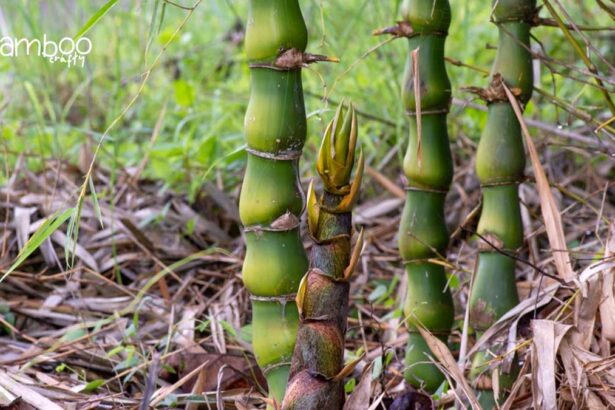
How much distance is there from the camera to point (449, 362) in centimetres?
111

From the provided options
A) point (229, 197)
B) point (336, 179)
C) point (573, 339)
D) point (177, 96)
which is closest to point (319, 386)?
point (336, 179)

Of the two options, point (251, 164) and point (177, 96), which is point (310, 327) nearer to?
point (251, 164)

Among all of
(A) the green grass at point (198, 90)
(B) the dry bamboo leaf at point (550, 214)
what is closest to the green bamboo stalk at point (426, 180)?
(B) the dry bamboo leaf at point (550, 214)

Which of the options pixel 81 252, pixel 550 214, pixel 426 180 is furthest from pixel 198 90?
pixel 550 214

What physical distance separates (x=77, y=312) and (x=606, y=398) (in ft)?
3.30

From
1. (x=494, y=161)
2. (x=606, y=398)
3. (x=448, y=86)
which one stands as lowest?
(x=606, y=398)

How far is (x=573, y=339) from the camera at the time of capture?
109cm

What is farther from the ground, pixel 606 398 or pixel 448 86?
pixel 448 86

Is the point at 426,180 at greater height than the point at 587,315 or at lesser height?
greater

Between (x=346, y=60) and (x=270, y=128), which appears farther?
(x=346, y=60)

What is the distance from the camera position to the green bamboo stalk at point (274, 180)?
981mm

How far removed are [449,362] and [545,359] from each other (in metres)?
0.14

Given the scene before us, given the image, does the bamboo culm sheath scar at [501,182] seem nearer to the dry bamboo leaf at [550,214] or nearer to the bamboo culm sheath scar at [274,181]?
the dry bamboo leaf at [550,214]

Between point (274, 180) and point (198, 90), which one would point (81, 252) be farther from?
point (198, 90)
